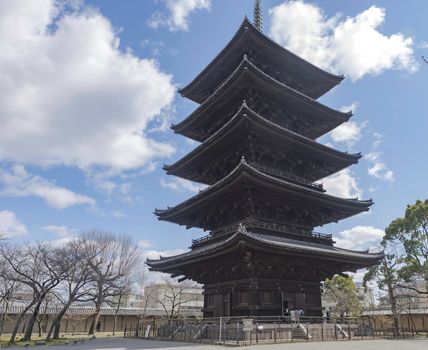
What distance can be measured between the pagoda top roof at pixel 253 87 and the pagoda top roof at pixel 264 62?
1801 millimetres

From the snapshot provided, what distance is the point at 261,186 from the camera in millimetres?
21297

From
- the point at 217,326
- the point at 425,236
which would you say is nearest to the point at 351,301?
the point at 425,236

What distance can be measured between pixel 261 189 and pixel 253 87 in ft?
25.1

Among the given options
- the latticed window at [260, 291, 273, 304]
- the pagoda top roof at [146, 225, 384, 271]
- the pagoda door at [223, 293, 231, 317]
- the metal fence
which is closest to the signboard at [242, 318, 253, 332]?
the metal fence

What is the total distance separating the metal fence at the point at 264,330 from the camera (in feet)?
56.7

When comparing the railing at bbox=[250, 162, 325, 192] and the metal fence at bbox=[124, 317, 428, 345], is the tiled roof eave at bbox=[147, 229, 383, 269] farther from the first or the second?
the railing at bbox=[250, 162, 325, 192]

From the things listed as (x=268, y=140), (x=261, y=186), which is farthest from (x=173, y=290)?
(x=261, y=186)

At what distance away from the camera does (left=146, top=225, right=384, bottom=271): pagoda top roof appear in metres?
18.4

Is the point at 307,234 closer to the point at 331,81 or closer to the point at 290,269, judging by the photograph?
the point at 290,269

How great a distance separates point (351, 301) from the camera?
48.0 meters

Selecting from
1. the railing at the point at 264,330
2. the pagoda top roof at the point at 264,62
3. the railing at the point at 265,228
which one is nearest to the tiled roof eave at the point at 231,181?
the railing at the point at 265,228

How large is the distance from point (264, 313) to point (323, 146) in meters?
12.1

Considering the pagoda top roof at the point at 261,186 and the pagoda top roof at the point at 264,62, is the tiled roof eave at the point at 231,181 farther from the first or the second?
the pagoda top roof at the point at 264,62

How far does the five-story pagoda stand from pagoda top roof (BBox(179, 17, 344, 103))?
3.1 inches
